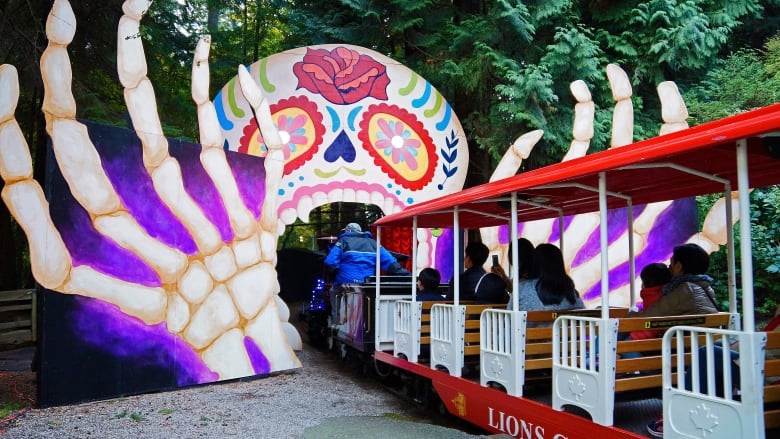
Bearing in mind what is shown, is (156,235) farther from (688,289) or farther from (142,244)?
(688,289)

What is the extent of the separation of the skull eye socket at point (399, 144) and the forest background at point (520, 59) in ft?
5.66

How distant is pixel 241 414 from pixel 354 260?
356cm

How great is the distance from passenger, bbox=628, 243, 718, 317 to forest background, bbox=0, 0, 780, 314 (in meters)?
7.05

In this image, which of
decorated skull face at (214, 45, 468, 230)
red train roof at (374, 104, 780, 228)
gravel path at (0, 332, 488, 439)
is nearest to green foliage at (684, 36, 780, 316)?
Answer: decorated skull face at (214, 45, 468, 230)

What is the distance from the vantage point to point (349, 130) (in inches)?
425

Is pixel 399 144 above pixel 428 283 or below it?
above

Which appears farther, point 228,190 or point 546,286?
point 228,190

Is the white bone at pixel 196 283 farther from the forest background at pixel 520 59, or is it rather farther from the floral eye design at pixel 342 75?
the floral eye design at pixel 342 75

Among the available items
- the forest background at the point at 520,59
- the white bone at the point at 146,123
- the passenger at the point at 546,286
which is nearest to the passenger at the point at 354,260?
the white bone at the point at 146,123

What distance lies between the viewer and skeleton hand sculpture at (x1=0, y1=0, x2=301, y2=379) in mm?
6371

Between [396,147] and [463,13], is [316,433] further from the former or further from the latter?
[463,13]

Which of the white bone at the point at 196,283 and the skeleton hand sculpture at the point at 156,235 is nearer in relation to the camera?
the skeleton hand sculpture at the point at 156,235

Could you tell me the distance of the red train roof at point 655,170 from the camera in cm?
331

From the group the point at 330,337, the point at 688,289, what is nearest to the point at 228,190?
the point at 330,337
